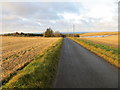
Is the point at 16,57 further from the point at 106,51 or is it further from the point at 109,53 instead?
the point at 106,51

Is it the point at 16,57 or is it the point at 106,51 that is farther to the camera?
the point at 106,51

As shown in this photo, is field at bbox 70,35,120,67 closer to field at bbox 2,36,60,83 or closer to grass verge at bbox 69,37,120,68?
grass verge at bbox 69,37,120,68

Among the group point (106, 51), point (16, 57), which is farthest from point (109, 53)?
point (16, 57)

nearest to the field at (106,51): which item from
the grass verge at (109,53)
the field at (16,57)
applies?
the grass verge at (109,53)

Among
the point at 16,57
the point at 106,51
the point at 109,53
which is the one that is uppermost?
the point at 106,51

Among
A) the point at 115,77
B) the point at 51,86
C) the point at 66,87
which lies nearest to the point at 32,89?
the point at 51,86

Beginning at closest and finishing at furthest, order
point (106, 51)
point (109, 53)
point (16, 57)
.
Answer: point (16, 57) < point (109, 53) < point (106, 51)

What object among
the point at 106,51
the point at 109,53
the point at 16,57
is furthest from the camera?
the point at 106,51

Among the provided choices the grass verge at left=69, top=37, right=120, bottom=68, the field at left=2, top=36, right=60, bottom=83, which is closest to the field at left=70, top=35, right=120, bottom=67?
the grass verge at left=69, top=37, right=120, bottom=68

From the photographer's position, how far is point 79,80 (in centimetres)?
389

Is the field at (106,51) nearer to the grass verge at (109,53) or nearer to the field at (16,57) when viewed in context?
the grass verge at (109,53)

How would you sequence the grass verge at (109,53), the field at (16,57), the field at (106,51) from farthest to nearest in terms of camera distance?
the field at (106,51)
the grass verge at (109,53)
the field at (16,57)

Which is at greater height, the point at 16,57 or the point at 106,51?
the point at 106,51

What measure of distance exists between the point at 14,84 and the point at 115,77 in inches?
188
